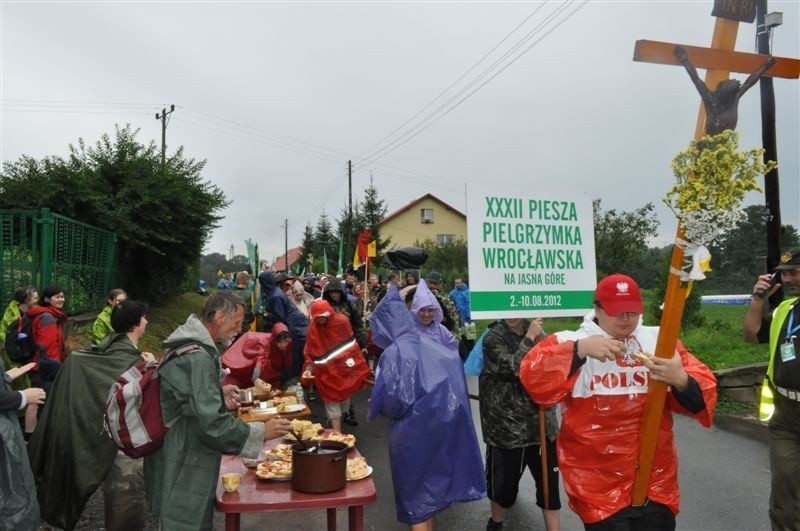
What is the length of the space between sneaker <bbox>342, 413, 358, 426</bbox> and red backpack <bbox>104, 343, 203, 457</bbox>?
16.9ft

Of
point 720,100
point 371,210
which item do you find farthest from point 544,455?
point 371,210

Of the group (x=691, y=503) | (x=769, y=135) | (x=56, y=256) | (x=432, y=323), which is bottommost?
(x=691, y=503)

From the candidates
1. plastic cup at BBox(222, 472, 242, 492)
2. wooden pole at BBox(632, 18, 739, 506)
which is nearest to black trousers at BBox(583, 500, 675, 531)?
wooden pole at BBox(632, 18, 739, 506)

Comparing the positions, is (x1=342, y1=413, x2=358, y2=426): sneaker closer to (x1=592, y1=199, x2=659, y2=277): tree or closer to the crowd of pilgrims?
the crowd of pilgrims

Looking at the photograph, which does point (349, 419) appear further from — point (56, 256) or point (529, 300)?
point (56, 256)

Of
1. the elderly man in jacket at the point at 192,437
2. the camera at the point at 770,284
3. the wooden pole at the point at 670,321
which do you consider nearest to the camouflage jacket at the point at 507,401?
the wooden pole at the point at 670,321

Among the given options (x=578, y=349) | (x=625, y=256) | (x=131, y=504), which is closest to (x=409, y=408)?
(x=578, y=349)

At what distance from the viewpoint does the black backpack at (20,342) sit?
18.5ft

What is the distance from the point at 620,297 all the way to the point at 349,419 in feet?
19.3

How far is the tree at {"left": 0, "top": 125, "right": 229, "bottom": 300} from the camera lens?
1225 cm

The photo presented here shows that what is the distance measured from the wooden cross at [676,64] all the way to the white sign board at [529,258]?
1.28 m

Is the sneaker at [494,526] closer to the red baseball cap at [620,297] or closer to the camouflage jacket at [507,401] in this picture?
the camouflage jacket at [507,401]

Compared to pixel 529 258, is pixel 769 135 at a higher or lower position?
higher

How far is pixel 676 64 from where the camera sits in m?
2.34
